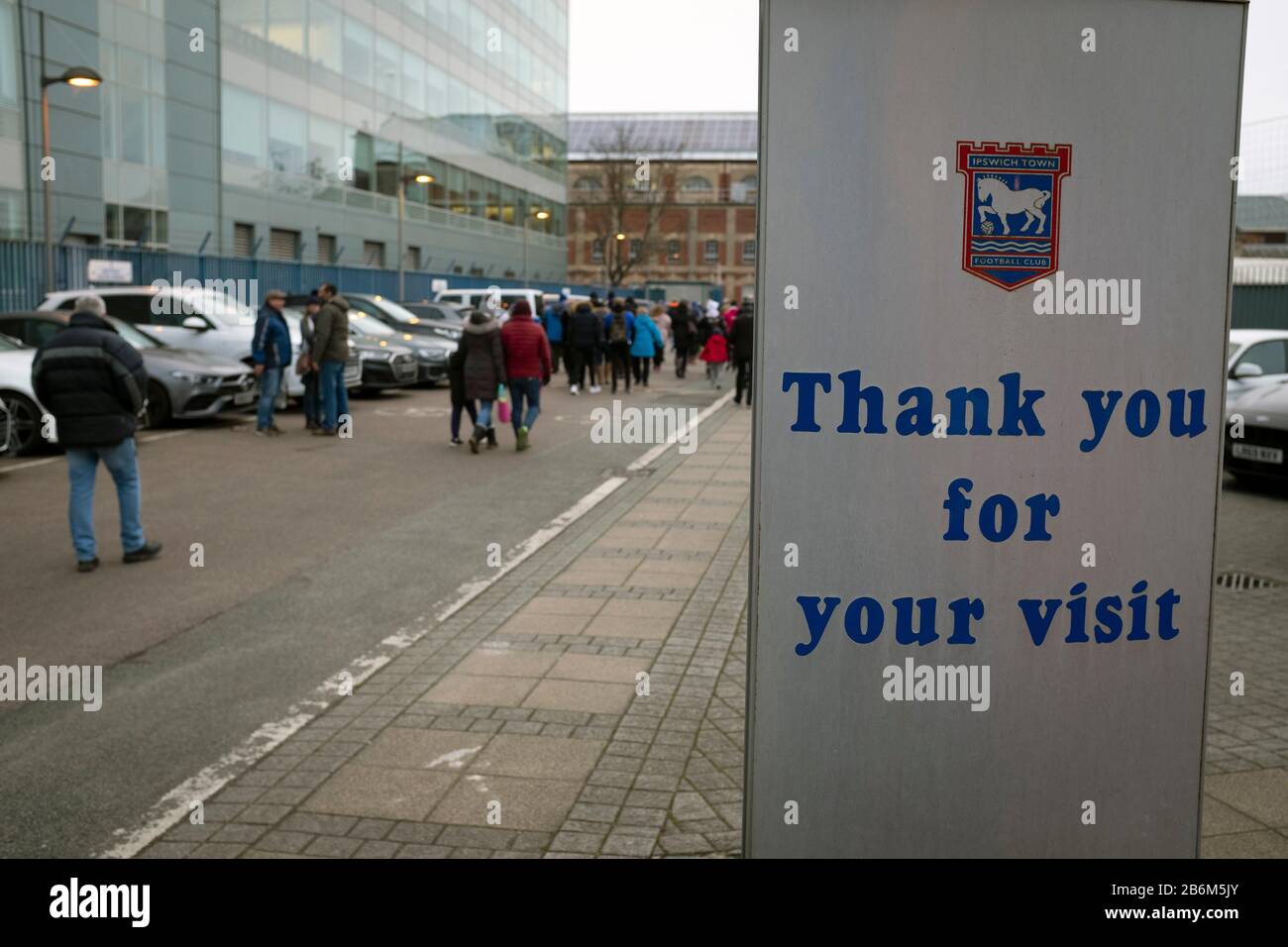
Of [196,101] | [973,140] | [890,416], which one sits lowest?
[890,416]

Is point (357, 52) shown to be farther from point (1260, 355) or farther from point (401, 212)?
point (1260, 355)

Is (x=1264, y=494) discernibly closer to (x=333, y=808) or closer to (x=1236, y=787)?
(x=1236, y=787)

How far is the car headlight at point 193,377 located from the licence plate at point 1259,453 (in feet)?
39.2

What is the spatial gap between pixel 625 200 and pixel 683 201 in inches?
757

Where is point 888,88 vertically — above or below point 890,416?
above

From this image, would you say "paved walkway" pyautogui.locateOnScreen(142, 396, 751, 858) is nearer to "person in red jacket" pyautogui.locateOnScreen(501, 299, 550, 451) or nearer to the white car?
"person in red jacket" pyautogui.locateOnScreen(501, 299, 550, 451)

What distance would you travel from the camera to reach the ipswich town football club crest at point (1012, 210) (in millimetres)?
2793

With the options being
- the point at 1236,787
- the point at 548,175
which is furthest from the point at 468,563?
the point at 548,175

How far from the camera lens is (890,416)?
287cm

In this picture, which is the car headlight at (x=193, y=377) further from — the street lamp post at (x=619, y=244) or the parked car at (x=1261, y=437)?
the street lamp post at (x=619, y=244)

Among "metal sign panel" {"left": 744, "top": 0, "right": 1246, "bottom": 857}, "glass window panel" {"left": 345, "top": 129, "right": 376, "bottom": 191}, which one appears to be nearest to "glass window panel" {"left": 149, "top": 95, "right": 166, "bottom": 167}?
"glass window panel" {"left": 345, "top": 129, "right": 376, "bottom": 191}

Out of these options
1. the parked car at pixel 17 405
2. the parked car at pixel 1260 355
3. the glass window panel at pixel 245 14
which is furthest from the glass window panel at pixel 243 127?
the parked car at pixel 1260 355

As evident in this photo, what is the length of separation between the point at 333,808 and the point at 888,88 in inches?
122
